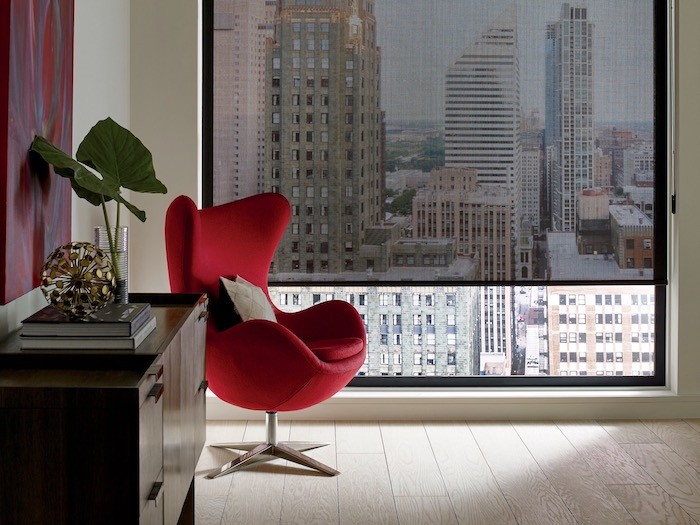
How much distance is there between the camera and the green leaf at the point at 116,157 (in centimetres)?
252

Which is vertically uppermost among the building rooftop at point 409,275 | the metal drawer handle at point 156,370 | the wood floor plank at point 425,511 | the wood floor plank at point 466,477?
the building rooftop at point 409,275

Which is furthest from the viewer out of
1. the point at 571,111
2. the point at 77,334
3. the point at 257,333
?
the point at 571,111

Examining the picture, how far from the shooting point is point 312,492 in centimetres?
317

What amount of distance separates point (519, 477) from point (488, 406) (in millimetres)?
843

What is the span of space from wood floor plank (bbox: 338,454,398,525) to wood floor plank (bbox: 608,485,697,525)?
2.75 ft

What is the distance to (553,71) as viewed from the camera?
4.17 meters

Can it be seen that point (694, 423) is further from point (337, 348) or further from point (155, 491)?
point (155, 491)

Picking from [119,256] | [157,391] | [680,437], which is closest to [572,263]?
[680,437]

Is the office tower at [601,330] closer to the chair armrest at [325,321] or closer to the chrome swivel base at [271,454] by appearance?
the chair armrest at [325,321]

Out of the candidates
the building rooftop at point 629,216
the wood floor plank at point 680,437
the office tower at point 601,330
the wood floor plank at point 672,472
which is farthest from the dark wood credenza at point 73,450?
the building rooftop at point 629,216

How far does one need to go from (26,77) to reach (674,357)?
3.30m

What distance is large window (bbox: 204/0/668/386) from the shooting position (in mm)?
4129

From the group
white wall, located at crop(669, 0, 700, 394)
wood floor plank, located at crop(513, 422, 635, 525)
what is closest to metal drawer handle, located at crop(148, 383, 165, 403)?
wood floor plank, located at crop(513, 422, 635, 525)

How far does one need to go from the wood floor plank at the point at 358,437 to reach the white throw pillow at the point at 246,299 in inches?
27.7
